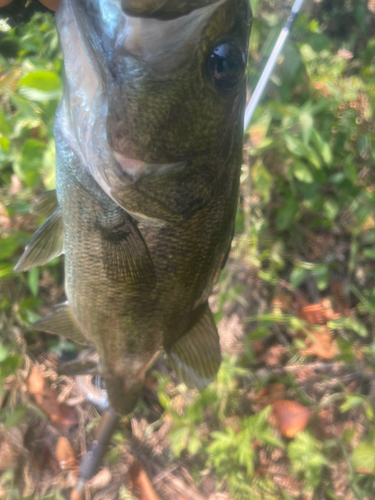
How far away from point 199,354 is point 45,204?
568 millimetres

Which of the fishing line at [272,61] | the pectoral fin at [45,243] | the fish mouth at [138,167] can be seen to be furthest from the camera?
the fishing line at [272,61]

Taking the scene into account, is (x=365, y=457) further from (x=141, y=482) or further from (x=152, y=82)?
(x=152, y=82)

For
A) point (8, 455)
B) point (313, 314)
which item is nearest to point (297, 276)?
point (313, 314)

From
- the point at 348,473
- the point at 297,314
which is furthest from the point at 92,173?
the point at 348,473

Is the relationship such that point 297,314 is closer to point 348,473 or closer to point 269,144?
point 348,473

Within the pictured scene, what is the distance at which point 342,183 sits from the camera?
172 cm

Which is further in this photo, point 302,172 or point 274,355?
point 274,355

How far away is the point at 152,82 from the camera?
1.72 feet

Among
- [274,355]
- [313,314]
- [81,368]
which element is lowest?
[274,355]

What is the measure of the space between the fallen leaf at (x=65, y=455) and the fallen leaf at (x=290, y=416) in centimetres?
105

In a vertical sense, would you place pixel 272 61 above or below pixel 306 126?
above

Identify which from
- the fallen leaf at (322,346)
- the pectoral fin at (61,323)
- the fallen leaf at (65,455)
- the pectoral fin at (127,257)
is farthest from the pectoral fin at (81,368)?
the fallen leaf at (322,346)

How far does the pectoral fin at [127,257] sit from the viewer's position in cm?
69

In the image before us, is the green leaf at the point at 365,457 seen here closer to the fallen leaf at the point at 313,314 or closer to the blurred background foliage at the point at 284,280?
the blurred background foliage at the point at 284,280
